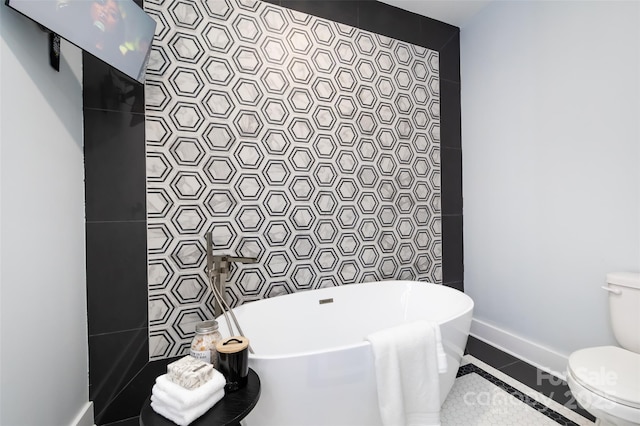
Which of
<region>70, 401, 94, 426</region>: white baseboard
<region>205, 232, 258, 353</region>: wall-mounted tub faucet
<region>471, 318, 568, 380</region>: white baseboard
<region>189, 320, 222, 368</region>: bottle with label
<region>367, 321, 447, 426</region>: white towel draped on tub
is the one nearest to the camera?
<region>189, 320, 222, 368</region>: bottle with label

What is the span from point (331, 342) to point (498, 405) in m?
1.00

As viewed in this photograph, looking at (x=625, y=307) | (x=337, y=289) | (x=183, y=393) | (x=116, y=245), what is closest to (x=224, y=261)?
(x=116, y=245)

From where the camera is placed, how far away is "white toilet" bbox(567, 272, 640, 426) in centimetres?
121

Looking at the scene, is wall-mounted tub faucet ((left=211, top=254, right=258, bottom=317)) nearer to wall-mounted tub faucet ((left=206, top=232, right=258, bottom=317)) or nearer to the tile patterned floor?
wall-mounted tub faucet ((left=206, top=232, right=258, bottom=317))

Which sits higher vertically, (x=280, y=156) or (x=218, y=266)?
(x=280, y=156)

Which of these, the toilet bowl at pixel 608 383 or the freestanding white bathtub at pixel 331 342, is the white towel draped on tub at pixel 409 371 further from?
the toilet bowl at pixel 608 383

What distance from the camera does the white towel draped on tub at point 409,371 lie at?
1315 mm

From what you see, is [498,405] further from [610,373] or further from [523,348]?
[523,348]

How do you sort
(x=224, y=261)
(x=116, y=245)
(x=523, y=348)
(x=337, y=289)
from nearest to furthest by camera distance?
(x=116, y=245) → (x=224, y=261) → (x=337, y=289) → (x=523, y=348)

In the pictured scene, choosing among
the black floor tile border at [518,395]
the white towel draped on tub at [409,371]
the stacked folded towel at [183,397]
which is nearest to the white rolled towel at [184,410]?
the stacked folded towel at [183,397]

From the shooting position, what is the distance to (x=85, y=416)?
1.61 metres

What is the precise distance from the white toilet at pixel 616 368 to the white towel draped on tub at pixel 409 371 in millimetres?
565

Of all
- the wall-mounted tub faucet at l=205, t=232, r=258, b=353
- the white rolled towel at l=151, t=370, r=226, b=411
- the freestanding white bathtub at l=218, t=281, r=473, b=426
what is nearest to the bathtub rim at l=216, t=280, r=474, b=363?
the freestanding white bathtub at l=218, t=281, r=473, b=426

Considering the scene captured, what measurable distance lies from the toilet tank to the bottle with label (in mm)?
2019
